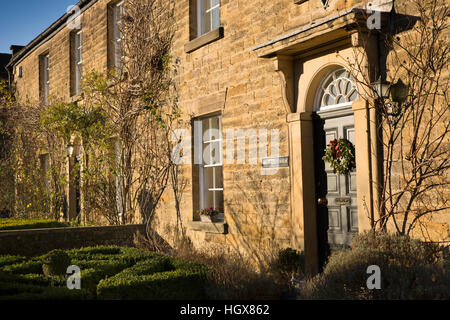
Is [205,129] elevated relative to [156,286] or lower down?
elevated

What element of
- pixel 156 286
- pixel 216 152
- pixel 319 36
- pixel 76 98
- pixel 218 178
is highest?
pixel 76 98

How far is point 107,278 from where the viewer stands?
583 cm

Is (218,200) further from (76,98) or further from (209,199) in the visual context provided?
(76,98)

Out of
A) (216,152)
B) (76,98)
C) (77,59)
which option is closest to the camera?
(216,152)

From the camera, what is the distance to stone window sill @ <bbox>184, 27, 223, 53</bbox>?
364 inches

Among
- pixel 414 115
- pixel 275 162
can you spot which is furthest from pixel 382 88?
pixel 275 162

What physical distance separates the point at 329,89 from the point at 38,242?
5013 mm

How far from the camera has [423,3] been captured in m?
5.96

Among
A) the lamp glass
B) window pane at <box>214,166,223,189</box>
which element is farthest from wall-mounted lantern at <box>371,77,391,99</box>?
window pane at <box>214,166,223,189</box>

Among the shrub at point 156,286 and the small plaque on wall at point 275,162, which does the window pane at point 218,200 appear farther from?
the shrub at point 156,286

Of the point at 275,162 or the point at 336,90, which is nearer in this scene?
the point at 336,90

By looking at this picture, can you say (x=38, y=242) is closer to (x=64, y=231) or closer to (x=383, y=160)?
(x=64, y=231)

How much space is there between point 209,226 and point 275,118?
247cm
